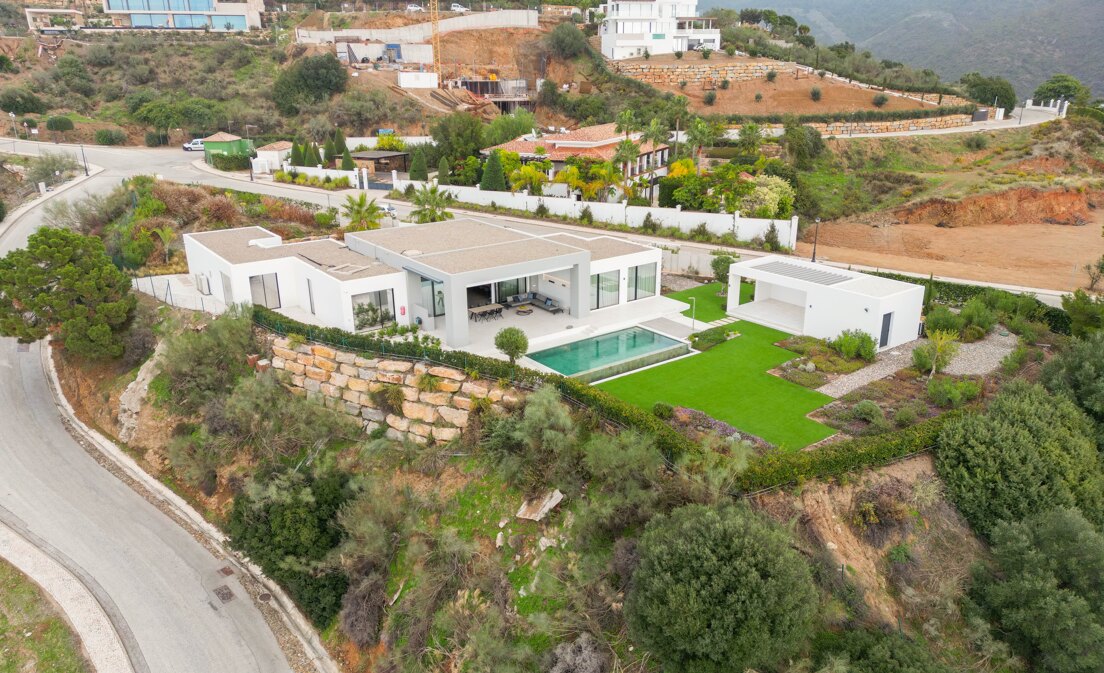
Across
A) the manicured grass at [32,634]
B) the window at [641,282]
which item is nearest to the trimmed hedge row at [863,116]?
the window at [641,282]

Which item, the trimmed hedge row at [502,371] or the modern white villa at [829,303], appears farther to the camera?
the modern white villa at [829,303]

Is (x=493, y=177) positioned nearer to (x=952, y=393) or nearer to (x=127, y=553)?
(x=127, y=553)

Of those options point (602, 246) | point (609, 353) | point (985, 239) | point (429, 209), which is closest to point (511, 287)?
point (602, 246)

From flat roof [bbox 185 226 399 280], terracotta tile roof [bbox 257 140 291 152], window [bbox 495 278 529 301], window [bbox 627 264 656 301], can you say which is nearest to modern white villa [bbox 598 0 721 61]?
terracotta tile roof [bbox 257 140 291 152]

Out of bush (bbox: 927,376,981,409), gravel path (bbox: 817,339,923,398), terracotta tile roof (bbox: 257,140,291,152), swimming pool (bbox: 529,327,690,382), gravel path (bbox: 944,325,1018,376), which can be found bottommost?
gravel path (bbox: 817,339,923,398)

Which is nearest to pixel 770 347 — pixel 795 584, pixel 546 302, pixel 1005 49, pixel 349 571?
pixel 546 302

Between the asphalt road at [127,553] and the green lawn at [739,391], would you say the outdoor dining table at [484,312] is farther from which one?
the asphalt road at [127,553]

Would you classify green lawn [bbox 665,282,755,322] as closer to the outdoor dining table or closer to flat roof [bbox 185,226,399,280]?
the outdoor dining table
